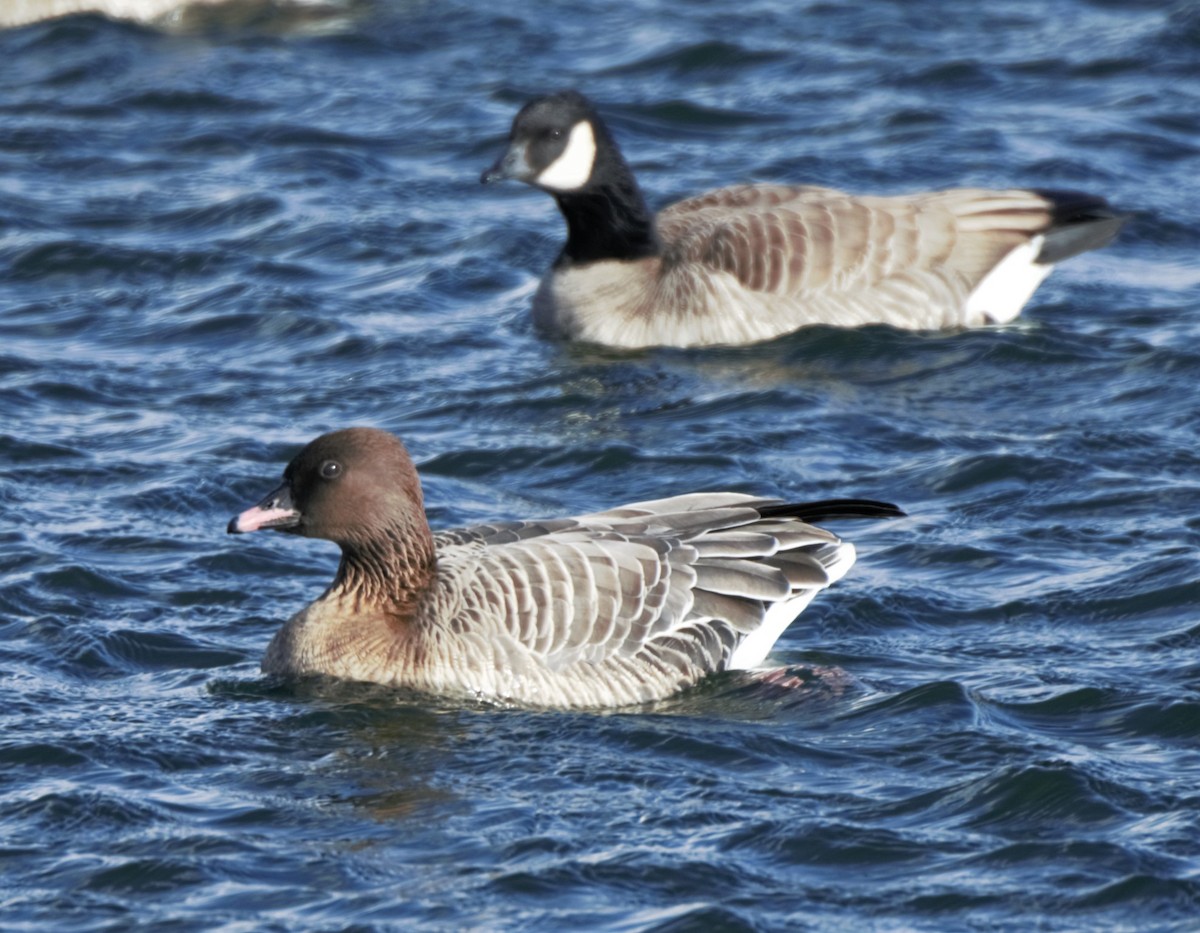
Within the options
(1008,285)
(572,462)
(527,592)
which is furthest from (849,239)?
(527,592)

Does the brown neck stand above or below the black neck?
below

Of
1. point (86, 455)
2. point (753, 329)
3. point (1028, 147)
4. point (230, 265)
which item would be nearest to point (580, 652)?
point (86, 455)

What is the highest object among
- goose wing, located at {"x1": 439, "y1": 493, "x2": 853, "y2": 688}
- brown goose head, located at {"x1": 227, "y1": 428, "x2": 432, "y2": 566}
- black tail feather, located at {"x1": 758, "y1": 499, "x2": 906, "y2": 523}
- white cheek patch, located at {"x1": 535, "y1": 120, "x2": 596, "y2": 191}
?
white cheek patch, located at {"x1": 535, "y1": 120, "x2": 596, "y2": 191}

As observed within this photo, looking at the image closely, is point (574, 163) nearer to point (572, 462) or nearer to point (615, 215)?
point (615, 215)

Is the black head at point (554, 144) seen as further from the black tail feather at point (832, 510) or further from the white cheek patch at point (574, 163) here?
the black tail feather at point (832, 510)

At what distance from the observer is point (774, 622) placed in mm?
10133

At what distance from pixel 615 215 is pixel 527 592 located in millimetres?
5942

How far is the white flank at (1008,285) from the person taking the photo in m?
15.1

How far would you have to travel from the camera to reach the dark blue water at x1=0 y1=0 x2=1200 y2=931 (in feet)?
27.0

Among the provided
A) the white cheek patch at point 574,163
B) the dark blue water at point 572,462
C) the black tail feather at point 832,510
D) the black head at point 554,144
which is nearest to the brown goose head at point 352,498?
the dark blue water at point 572,462

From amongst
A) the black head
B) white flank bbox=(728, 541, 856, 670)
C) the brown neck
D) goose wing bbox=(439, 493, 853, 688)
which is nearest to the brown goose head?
the brown neck

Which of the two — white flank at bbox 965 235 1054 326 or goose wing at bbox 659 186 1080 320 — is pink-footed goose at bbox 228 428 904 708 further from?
white flank at bbox 965 235 1054 326

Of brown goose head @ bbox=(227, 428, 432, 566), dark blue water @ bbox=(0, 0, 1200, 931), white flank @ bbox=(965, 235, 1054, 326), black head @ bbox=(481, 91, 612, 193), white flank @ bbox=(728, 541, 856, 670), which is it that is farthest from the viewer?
white flank @ bbox=(965, 235, 1054, 326)

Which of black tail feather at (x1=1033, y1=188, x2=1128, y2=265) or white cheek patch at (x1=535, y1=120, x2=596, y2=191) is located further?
black tail feather at (x1=1033, y1=188, x2=1128, y2=265)
